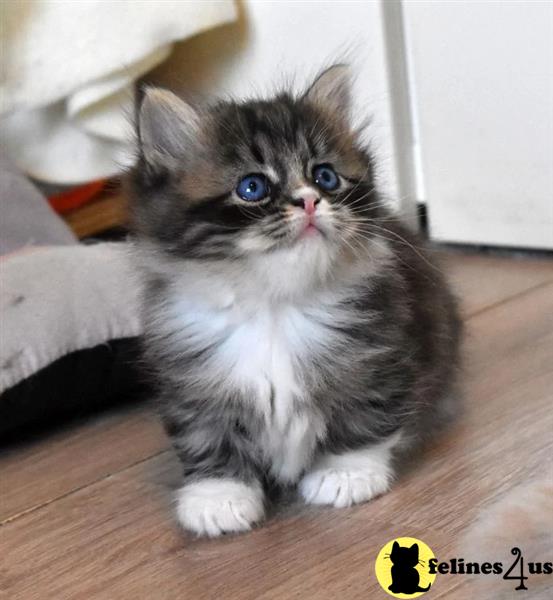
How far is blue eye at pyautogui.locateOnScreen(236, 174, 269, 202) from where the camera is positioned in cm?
119

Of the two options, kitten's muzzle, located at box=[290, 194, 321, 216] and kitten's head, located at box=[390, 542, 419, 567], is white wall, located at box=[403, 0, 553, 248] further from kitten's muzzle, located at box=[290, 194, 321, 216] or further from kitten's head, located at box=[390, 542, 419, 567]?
kitten's head, located at box=[390, 542, 419, 567]

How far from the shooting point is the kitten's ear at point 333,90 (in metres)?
1.37

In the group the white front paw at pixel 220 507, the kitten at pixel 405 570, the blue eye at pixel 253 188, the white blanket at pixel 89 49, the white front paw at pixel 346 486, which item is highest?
the blue eye at pixel 253 188

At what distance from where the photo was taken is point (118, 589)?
1.14m

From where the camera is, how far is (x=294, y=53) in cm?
256

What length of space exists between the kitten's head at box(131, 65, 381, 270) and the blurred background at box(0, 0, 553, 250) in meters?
0.94

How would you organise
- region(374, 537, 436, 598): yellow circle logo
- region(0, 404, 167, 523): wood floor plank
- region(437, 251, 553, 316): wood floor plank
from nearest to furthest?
region(374, 537, 436, 598): yellow circle logo < region(0, 404, 167, 523): wood floor plank < region(437, 251, 553, 316): wood floor plank

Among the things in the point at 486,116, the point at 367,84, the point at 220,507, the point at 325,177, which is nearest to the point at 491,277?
the point at 486,116

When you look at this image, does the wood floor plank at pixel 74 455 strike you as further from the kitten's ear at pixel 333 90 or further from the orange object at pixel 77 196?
the orange object at pixel 77 196

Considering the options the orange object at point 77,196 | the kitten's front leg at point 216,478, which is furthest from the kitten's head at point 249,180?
the orange object at point 77,196

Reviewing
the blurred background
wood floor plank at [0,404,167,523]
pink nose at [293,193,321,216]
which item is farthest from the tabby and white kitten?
the blurred background

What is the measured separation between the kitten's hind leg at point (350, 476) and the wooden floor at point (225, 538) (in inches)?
0.7

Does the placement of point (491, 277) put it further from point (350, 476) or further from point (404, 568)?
point (404, 568)

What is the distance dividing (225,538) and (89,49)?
1.52 metres
